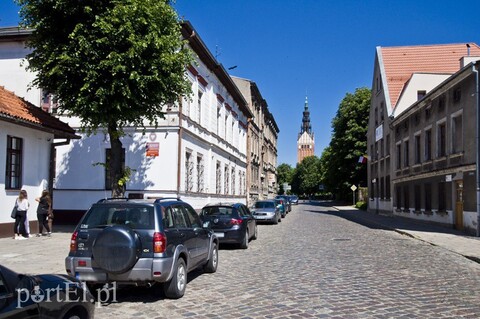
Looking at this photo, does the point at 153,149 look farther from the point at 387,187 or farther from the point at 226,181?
the point at 387,187

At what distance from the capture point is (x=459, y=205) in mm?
22250

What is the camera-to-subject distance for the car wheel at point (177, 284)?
296 inches

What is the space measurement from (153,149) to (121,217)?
13987 mm

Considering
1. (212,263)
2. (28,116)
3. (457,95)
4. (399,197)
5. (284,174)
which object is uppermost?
(457,95)

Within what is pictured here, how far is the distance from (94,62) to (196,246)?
8.12 meters

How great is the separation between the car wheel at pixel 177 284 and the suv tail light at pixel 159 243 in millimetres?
533

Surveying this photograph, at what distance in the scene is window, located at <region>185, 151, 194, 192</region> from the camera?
23.9m

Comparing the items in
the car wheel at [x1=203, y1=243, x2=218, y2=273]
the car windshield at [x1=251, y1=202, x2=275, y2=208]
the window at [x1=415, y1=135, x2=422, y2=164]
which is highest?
the window at [x1=415, y1=135, x2=422, y2=164]

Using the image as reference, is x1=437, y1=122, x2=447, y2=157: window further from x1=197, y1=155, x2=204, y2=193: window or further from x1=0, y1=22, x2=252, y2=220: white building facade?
x1=197, y1=155, x2=204, y2=193: window

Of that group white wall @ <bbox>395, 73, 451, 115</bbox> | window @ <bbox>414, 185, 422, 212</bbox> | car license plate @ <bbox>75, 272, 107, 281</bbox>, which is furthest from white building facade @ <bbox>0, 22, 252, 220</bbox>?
white wall @ <bbox>395, 73, 451, 115</bbox>

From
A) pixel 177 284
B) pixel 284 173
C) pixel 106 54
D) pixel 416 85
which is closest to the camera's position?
pixel 177 284

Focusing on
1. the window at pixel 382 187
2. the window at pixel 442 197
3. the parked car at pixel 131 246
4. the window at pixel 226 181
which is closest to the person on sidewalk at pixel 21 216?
the parked car at pixel 131 246

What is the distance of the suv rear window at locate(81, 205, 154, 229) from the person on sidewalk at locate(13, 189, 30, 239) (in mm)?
8482

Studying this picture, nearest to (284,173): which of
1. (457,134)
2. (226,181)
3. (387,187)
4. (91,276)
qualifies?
(387,187)
